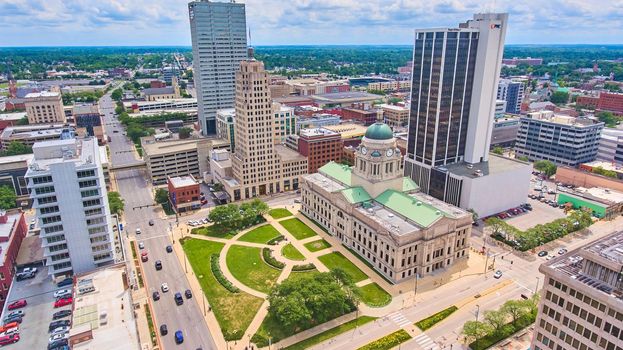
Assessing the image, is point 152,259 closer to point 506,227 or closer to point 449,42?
point 506,227

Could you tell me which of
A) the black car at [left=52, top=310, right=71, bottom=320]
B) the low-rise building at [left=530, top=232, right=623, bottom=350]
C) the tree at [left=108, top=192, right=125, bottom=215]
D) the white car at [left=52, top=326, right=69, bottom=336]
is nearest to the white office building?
the black car at [left=52, top=310, right=71, bottom=320]

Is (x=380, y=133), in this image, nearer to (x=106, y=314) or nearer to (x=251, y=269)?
(x=251, y=269)

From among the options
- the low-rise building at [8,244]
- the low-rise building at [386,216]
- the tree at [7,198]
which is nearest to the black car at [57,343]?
the low-rise building at [8,244]

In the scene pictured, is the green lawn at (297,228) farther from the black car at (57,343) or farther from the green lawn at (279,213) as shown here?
the black car at (57,343)

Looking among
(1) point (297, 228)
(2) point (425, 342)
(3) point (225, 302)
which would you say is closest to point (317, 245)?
(1) point (297, 228)

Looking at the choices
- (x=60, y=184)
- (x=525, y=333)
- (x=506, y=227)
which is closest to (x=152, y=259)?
(x=60, y=184)

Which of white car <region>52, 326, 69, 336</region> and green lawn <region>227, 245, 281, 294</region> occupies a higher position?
white car <region>52, 326, 69, 336</region>

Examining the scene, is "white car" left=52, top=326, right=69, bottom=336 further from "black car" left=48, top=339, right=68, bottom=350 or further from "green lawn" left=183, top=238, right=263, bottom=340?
"green lawn" left=183, top=238, right=263, bottom=340
